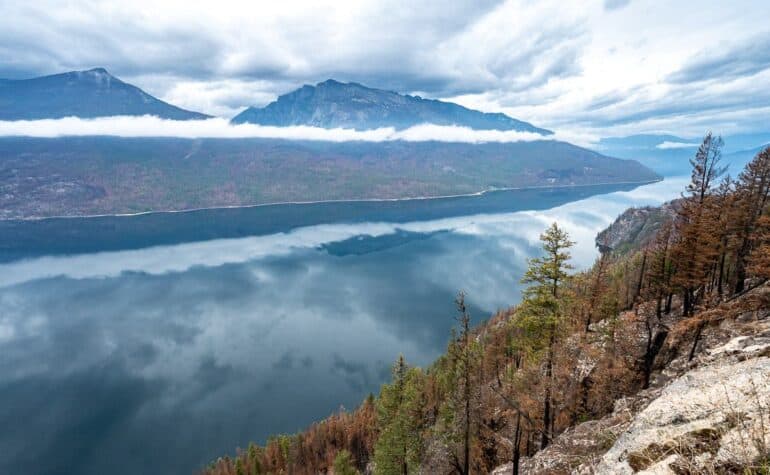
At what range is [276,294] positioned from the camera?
444 ft

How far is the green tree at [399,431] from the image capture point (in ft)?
109

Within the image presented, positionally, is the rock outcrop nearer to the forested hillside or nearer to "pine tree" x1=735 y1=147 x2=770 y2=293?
the forested hillside

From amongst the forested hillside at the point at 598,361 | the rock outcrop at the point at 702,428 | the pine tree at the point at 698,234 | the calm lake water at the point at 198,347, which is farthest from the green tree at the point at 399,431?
the calm lake water at the point at 198,347

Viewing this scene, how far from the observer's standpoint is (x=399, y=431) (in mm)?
33219

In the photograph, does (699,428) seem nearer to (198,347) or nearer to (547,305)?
(547,305)

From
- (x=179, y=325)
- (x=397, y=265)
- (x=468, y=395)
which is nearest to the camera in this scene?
(x=468, y=395)

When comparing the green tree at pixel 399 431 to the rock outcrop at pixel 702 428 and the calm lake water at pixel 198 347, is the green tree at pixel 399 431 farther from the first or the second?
the calm lake water at pixel 198 347

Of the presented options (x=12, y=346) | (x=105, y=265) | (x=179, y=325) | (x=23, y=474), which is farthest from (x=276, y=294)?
(x=105, y=265)

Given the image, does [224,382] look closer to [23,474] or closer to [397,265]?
[23,474]

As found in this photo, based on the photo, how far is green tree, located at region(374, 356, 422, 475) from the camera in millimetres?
33250

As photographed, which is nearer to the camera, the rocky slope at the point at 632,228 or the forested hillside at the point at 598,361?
the forested hillside at the point at 598,361

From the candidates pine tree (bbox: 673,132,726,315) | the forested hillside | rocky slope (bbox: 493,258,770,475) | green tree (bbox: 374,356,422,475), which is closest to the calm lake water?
the forested hillside

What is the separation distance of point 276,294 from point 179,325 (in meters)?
33.7

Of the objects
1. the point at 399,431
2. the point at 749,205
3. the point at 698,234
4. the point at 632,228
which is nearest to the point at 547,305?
the point at 698,234
